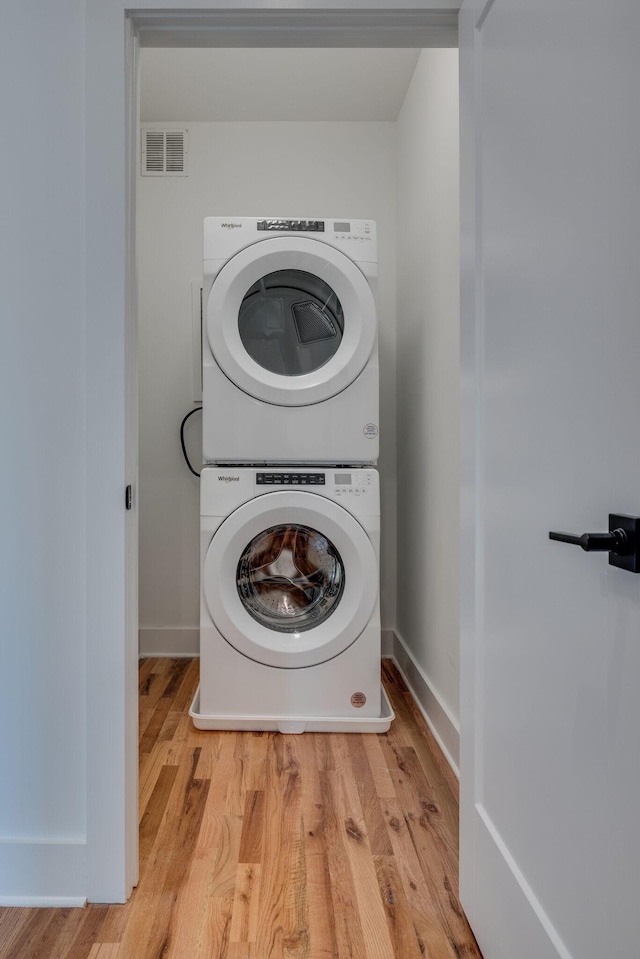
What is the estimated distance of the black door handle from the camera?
68 cm

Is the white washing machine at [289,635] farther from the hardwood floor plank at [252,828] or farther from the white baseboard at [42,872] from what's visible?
the white baseboard at [42,872]

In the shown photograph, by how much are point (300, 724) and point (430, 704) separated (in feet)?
1.45

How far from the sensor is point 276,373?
217 centimetres

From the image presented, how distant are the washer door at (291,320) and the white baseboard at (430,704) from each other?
41.8 inches

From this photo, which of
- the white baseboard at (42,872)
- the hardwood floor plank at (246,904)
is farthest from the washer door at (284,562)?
the white baseboard at (42,872)

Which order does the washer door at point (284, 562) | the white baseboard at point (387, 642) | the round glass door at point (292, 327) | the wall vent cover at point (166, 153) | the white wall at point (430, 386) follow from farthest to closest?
the white baseboard at point (387, 642) → the wall vent cover at point (166, 153) → the round glass door at point (292, 327) → the washer door at point (284, 562) → the white wall at point (430, 386)

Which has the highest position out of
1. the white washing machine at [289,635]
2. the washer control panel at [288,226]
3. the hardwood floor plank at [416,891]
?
the washer control panel at [288,226]

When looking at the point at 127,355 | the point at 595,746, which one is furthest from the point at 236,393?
the point at 595,746

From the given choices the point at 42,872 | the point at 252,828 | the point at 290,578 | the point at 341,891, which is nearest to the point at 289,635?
the point at 290,578

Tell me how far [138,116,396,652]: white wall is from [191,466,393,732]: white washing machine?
2.54 ft

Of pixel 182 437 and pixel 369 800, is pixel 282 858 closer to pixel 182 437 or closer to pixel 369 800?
pixel 369 800

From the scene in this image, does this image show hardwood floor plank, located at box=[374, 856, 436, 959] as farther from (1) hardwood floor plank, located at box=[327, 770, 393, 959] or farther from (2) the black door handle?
(2) the black door handle

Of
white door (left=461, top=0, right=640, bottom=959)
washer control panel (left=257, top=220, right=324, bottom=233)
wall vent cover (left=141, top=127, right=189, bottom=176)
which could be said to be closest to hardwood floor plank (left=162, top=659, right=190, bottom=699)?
white door (left=461, top=0, right=640, bottom=959)

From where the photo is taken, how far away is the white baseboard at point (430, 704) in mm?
1817
